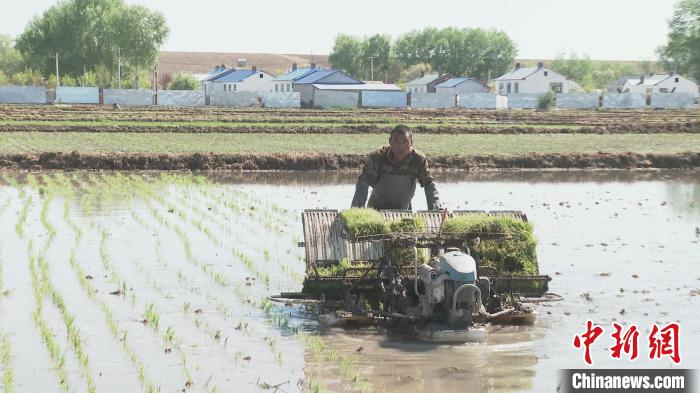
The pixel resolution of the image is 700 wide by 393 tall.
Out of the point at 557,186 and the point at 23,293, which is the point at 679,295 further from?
the point at 557,186

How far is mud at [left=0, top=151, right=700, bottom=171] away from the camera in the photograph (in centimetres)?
2611

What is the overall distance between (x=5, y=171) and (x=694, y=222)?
51.3 ft

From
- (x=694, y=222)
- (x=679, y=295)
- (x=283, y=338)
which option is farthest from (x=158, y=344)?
(x=694, y=222)

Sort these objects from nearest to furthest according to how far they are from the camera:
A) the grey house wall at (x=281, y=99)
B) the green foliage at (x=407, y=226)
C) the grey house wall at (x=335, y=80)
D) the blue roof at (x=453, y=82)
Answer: the green foliage at (x=407, y=226) → the grey house wall at (x=281, y=99) → the grey house wall at (x=335, y=80) → the blue roof at (x=453, y=82)

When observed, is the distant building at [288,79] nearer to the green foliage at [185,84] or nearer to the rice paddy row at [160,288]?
the green foliage at [185,84]

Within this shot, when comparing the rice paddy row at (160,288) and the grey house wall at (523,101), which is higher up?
the grey house wall at (523,101)

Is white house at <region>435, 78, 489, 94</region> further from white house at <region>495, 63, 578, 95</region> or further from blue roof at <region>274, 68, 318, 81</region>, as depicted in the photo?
blue roof at <region>274, 68, 318, 81</region>

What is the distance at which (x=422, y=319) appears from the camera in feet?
29.2

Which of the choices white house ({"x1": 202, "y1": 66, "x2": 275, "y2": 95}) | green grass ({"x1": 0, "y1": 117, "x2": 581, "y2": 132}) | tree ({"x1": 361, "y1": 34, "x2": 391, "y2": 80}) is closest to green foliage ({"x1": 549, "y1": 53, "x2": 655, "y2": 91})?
tree ({"x1": 361, "y1": 34, "x2": 391, "y2": 80})

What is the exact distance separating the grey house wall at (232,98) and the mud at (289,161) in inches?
1986

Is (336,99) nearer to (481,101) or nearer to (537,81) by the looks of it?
(481,101)

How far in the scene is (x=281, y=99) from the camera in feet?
252

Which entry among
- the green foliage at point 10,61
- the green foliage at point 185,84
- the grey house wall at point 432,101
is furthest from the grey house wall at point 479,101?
the green foliage at point 10,61

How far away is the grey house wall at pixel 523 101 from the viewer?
258ft
